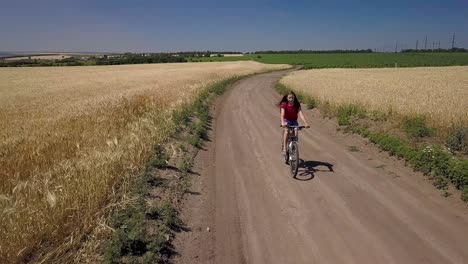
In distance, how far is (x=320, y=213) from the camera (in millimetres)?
7238

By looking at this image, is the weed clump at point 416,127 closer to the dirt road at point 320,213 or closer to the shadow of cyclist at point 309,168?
the dirt road at point 320,213

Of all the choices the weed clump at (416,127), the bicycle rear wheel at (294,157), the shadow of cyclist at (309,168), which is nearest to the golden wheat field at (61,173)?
the bicycle rear wheel at (294,157)

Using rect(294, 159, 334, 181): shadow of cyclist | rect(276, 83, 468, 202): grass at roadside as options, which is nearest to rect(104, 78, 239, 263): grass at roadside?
rect(294, 159, 334, 181): shadow of cyclist

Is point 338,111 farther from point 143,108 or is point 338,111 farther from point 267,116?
point 143,108

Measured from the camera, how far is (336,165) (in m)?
10.5

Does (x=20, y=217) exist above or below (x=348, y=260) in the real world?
above

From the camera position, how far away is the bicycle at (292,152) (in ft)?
30.8

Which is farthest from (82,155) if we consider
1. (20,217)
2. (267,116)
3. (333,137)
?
(267,116)

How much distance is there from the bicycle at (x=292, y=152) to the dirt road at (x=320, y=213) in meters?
0.25

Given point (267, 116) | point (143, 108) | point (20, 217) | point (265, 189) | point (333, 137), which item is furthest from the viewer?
point (267, 116)

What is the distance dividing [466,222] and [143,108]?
13.9 metres

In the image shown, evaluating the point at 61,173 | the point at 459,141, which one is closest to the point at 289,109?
the point at 459,141

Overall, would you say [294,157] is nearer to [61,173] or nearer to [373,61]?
[61,173]

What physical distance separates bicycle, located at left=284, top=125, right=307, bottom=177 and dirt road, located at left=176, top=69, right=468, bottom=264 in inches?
9.8
